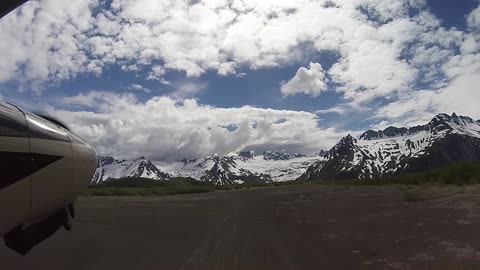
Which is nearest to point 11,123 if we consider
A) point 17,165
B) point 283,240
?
point 17,165

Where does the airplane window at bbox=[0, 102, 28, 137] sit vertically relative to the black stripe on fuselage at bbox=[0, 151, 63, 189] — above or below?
above

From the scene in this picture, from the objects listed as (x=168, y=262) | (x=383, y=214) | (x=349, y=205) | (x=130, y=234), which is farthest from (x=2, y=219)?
(x=349, y=205)

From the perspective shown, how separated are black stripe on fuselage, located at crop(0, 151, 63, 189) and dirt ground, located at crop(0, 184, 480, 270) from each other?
175 inches

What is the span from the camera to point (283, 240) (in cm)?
1171

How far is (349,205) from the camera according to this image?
59.8 ft

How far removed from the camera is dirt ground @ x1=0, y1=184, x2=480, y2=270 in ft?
30.0

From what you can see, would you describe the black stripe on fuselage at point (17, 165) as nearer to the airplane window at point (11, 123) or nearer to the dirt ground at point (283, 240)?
the airplane window at point (11, 123)

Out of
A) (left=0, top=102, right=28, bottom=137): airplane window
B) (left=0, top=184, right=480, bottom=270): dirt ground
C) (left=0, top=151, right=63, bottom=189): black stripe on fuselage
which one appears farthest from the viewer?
(left=0, top=184, right=480, bottom=270): dirt ground

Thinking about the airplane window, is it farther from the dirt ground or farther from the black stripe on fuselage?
the dirt ground

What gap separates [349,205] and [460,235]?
8109 millimetres

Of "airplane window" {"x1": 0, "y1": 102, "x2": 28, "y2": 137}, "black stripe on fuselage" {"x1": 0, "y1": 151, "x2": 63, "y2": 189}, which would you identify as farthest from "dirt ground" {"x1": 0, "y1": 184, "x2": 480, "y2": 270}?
"airplane window" {"x1": 0, "y1": 102, "x2": 28, "y2": 137}

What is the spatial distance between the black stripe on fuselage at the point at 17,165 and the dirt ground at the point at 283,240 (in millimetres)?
4433

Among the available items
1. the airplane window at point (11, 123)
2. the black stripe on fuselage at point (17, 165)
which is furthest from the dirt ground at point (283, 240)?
the airplane window at point (11, 123)

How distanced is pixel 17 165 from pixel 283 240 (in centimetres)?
788
